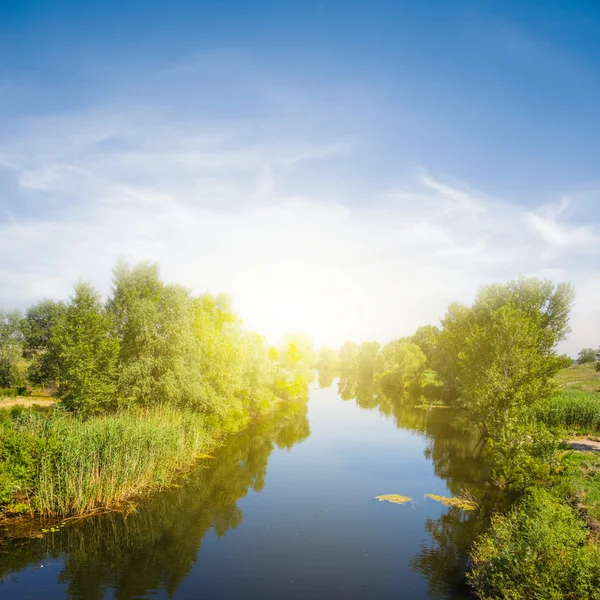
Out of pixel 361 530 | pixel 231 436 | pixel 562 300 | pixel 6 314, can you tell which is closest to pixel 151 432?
pixel 361 530

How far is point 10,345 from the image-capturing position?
83438 millimetres

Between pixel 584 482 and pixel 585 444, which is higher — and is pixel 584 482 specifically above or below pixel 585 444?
below

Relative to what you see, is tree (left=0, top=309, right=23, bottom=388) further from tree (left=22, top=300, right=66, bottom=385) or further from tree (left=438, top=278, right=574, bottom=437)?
tree (left=438, top=278, right=574, bottom=437)

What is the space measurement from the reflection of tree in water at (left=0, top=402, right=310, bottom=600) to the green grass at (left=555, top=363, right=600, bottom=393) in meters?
57.2

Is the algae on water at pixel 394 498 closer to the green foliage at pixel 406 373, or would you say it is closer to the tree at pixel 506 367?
the tree at pixel 506 367

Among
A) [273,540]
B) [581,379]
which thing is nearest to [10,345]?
[273,540]

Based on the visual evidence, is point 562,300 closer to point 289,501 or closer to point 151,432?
point 289,501

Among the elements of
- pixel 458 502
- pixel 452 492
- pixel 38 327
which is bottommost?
pixel 452 492

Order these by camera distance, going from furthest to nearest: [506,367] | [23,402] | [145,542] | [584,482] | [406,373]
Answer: [406,373], [23,402], [506,367], [584,482], [145,542]

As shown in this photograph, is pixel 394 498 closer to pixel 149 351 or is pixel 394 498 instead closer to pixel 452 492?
pixel 452 492

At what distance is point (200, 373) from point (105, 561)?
918 inches

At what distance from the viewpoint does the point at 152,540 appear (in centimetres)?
2519

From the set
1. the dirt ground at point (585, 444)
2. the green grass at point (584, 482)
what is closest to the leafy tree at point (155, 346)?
the green grass at point (584, 482)

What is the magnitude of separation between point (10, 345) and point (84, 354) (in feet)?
203
